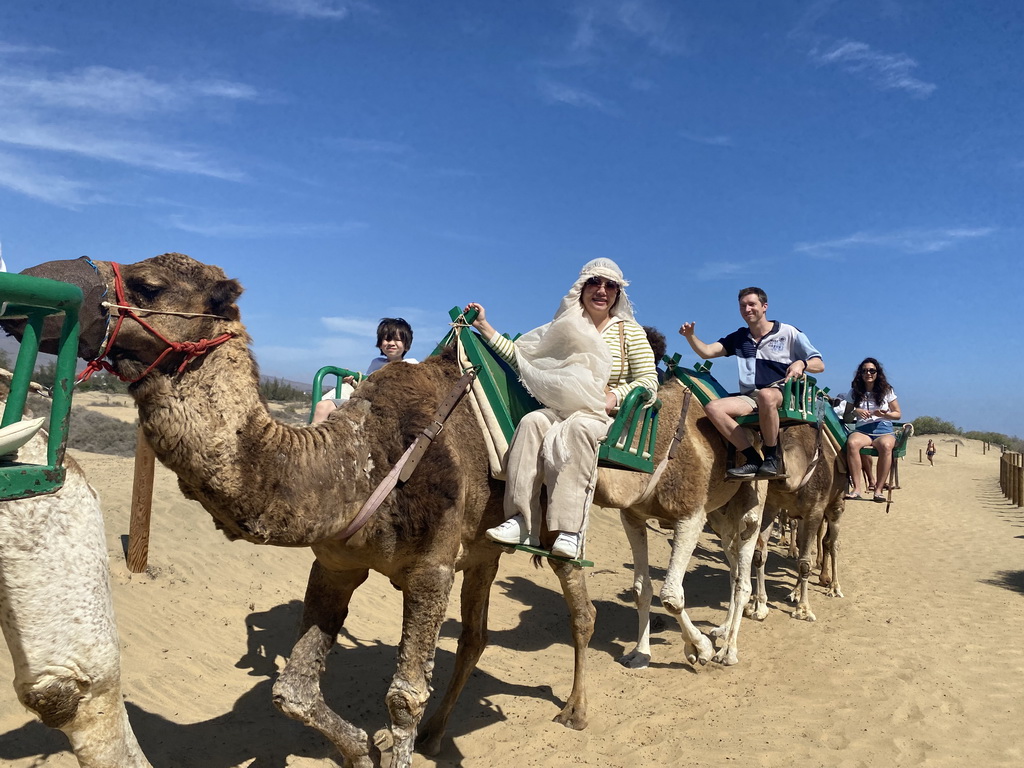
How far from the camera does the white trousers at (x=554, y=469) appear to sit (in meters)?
4.09

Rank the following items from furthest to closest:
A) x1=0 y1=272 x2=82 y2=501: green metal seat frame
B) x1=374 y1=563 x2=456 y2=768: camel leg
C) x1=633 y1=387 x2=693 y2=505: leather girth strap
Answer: x1=633 y1=387 x2=693 y2=505: leather girth strap → x1=374 y1=563 x2=456 y2=768: camel leg → x1=0 y1=272 x2=82 y2=501: green metal seat frame

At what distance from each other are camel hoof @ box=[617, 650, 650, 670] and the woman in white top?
148 inches

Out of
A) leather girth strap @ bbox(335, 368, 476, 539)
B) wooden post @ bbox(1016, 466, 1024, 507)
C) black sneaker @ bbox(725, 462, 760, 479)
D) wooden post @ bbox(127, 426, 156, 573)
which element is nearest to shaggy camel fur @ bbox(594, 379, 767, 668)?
black sneaker @ bbox(725, 462, 760, 479)

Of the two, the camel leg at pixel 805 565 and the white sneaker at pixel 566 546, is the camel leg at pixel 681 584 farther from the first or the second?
the camel leg at pixel 805 565

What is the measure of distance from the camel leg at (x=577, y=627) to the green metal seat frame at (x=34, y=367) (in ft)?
10.6

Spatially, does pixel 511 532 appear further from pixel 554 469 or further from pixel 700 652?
pixel 700 652

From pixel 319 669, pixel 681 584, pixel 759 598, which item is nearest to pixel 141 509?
pixel 319 669

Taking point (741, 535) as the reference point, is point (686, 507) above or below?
above

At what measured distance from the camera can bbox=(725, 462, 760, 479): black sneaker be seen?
20.9ft

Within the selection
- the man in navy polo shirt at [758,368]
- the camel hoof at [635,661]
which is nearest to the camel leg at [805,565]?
the camel hoof at [635,661]

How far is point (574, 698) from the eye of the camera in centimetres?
538

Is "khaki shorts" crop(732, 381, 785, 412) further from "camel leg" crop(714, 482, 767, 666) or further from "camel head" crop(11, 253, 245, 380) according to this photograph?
"camel head" crop(11, 253, 245, 380)

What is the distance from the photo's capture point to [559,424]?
4230mm

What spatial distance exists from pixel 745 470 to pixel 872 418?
4175mm
